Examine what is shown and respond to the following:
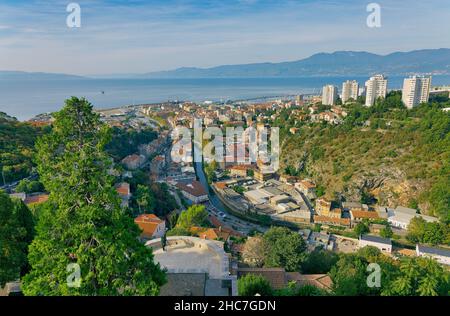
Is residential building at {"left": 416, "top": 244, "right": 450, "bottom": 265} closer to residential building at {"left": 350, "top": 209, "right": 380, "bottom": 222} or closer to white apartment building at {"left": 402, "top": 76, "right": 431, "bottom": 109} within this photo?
residential building at {"left": 350, "top": 209, "right": 380, "bottom": 222}

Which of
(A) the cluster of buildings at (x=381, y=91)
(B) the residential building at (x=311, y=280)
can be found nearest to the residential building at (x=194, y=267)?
(B) the residential building at (x=311, y=280)

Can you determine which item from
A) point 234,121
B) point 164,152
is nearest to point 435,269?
point 164,152

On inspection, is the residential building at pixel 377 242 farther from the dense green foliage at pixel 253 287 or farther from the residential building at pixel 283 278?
the dense green foliage at pixel 253 287

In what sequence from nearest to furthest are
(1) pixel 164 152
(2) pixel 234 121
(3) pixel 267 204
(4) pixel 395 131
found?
(3) pixel 267 204, (4) pixel 395 131, (1) pixel 164 152, (2) pixel 234 121

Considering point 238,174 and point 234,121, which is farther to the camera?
point 234,121

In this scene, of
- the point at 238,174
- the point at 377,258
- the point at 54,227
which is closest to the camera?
the point at 54,227
